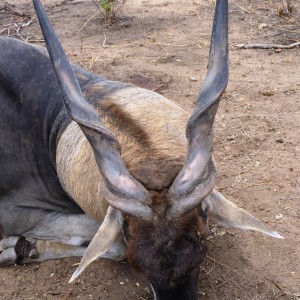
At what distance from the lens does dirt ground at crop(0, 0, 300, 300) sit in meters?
4.82

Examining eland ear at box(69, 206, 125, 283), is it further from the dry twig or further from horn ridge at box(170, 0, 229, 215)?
the dry twig

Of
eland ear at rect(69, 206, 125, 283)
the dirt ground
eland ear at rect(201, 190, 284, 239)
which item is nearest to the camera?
eland ear at rect(69, 206, 125, 283)

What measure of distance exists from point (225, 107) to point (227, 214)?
10.2ft

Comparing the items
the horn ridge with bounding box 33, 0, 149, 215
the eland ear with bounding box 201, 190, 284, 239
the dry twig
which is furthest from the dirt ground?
the horn ridge with bounding box 33, 0, 149, 215

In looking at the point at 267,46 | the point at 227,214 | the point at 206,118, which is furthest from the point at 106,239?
the point at 267,46

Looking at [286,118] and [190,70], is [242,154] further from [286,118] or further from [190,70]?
[190,70]

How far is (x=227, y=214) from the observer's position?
13.6ft

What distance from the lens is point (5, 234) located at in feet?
18.5

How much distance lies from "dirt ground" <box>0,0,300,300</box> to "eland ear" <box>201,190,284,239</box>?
74 cm

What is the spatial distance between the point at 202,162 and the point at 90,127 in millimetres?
680

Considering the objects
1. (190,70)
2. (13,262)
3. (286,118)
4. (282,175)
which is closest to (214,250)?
(282,175)

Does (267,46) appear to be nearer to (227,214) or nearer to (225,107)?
(225,107)

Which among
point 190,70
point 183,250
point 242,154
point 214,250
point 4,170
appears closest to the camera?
point 183,250

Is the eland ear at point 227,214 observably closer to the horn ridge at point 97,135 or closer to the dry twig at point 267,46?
the horn ridge at point 97,135
